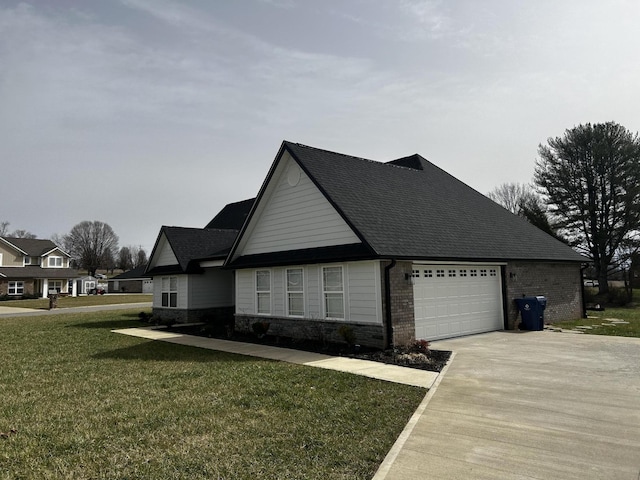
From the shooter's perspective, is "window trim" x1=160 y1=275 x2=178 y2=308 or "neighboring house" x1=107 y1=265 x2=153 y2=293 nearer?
"window trim" x1=160 y1=275 x2=178 y2=308

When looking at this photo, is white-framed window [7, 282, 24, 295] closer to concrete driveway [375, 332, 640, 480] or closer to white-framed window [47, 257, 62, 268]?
white-framed window [47, 257, 62, 268]

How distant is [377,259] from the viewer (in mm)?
11680

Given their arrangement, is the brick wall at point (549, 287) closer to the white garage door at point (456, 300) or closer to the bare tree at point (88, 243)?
the white garage door at point (456, 300)

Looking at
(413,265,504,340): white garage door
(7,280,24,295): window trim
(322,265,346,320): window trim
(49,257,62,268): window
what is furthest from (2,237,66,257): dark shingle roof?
(413,265,504,340): white garage door

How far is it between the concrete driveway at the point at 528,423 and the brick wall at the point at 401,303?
1.84 metres

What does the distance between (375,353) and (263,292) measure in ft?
19.7

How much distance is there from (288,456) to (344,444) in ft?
2.47

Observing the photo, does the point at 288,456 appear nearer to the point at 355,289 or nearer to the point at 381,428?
the point at 381,428

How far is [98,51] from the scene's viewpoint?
34.6ft

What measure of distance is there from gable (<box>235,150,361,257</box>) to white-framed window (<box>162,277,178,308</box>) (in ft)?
21.9

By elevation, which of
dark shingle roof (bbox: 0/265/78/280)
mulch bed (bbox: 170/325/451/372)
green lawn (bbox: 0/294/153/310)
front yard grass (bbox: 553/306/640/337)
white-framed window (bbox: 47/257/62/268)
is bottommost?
front yard grass (bbox: 553/306/640/337)

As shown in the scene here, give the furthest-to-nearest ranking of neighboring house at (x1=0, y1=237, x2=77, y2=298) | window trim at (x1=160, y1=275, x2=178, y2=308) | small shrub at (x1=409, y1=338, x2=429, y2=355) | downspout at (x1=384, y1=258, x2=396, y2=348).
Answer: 1. neighboring house at (x1=0, y1=237, x2=77, y2=298)
2. window trim at (x1=160, y1=275, x2=178, y2=308)
3. downspout at (x1=384, y1=258, x2=396, y2=348)
4. small shrub at (x1=409, y1=338, x2=429, y2=355)

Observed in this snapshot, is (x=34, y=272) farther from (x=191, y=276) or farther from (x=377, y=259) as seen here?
(x=377, y=259)

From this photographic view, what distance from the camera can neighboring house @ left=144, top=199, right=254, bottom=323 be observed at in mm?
21234
